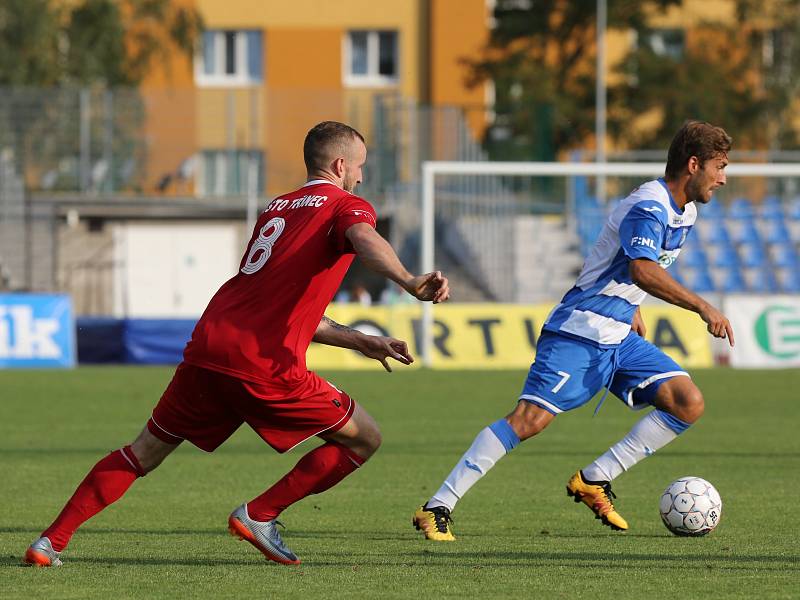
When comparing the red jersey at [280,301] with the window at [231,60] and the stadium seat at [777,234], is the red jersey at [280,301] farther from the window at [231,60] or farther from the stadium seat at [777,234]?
the window at [231,60]

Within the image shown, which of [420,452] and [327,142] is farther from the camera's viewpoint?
[420,452]

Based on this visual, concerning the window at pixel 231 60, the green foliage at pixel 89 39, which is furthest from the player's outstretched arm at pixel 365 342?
the window at pixel 231 60

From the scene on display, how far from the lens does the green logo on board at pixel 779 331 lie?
2295 cm

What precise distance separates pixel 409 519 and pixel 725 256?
2077 centimetres

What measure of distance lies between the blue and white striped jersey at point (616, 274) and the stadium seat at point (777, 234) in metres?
21.1

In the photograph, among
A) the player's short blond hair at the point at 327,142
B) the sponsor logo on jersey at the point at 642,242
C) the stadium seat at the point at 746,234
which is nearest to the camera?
the player's short blond hair at the point at 327,142

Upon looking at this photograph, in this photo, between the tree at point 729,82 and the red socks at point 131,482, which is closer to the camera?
the red socks at point 131,482

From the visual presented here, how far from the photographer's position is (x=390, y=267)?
625 centimetres

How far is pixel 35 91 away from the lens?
31125mm

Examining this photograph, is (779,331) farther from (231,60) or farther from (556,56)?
(231,60)

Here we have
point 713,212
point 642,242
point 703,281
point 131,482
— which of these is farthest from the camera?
point 713,212

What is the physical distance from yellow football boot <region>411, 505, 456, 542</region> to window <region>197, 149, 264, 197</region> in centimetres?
2504

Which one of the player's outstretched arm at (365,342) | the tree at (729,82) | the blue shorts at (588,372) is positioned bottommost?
the blue shorts at (588,372)

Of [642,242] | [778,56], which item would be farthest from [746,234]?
[642,242]
